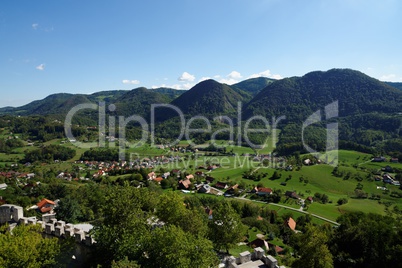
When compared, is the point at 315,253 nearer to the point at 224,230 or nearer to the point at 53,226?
the point at 224,230

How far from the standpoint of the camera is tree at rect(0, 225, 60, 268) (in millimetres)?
11227

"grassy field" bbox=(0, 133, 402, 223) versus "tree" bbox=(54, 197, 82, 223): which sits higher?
"tree" bbox=(54, 197, 82, 223)

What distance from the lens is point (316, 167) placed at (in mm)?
82438

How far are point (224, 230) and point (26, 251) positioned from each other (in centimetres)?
1227

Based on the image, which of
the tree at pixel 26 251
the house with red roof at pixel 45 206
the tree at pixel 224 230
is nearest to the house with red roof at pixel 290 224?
the tree at pixel 224 230

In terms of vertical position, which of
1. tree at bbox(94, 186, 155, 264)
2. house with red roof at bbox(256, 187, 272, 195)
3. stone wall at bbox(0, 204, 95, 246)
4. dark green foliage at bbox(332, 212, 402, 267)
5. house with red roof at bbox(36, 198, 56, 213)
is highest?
tree at bbox(94, 186, 155, 264)

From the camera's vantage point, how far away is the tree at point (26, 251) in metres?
11.2

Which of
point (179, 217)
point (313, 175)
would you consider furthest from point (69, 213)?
point (313, 175)

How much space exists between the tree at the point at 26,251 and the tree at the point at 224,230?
417 inches

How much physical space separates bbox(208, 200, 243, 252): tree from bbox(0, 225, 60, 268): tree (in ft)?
34.8

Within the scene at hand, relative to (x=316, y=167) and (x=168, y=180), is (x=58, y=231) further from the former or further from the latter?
(x=316, y=167)

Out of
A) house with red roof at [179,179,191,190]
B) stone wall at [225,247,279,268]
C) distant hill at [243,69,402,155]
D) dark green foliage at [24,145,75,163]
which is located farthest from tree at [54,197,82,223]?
distant hill at [243,69,402,155]

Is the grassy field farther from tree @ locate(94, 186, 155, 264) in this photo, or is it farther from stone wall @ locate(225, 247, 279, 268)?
tree @ locate(94, 186, 155, 264)

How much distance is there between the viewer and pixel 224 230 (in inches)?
760
